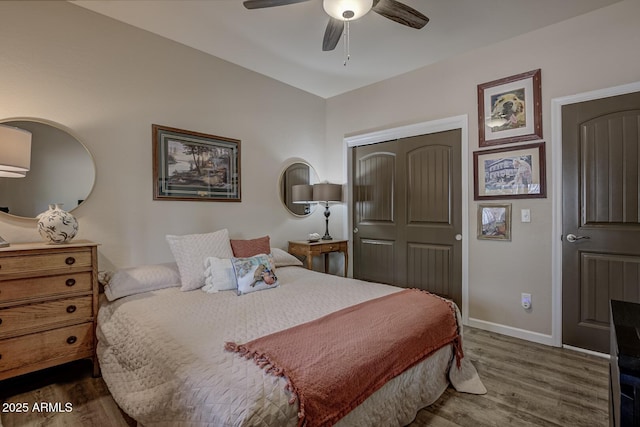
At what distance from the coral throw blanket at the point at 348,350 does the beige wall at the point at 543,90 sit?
1.26m

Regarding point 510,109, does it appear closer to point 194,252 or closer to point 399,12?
point 399,12

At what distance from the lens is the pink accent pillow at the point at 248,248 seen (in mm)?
2785

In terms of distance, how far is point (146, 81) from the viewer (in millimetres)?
2752

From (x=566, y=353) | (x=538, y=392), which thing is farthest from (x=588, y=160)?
(x=538, y=392)

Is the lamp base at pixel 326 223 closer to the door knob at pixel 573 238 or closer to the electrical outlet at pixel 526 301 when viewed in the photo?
the electrical outlet at pixel 526 301

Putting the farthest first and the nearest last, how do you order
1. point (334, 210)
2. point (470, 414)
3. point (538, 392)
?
1. point (334, 210)
2. point (538, 392)
3. point (470, 414)

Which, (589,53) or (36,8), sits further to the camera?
(589,53)

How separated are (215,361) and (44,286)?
4.95ft

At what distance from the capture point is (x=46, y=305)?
1.97 metres

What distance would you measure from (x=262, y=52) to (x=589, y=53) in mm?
2835

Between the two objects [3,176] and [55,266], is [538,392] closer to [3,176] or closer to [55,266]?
[55,266]

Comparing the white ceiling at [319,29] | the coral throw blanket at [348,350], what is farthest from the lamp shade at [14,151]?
the coral throw blanket at [348,350]

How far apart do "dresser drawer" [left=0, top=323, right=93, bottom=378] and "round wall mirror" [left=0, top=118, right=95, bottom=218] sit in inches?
33.9

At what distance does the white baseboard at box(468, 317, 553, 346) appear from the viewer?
2.71 meters
